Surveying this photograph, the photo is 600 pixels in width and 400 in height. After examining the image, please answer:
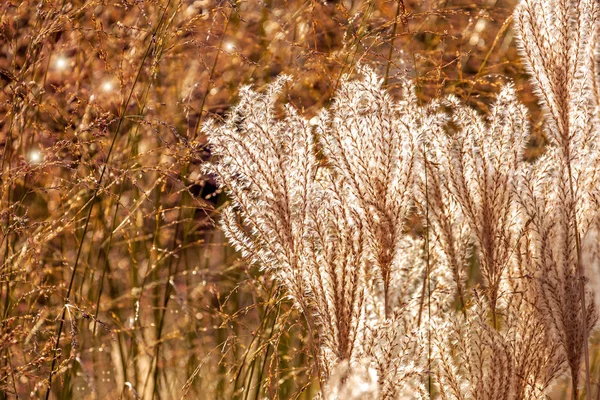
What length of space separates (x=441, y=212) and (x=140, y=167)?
2.51 ft

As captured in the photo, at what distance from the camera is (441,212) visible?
181cm

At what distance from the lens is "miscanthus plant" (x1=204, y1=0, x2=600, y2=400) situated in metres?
1.41

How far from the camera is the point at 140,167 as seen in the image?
2.07m

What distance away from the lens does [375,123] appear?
146cm

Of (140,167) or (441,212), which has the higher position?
(140,167)

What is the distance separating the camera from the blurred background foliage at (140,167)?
197 centimetres

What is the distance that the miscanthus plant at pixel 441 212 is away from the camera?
1408 millimetres

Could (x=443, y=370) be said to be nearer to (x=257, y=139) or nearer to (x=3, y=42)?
(x=257, y=139)

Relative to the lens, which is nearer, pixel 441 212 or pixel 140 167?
pixel 441 212

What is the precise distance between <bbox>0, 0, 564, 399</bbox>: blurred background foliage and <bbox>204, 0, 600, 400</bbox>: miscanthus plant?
29 cm

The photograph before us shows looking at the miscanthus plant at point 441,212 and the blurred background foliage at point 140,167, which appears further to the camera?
the blurred background foliage at point 140,167

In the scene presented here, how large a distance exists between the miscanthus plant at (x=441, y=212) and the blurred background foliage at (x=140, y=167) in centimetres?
29

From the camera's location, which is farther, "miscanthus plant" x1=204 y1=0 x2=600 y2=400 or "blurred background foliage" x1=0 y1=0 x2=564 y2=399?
"blurred background foliage" x1=0 y1=0 x2=564 y2=399

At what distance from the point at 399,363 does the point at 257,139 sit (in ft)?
1.51
